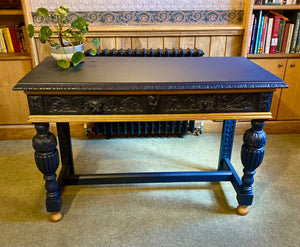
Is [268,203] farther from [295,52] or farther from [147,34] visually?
[147,34]

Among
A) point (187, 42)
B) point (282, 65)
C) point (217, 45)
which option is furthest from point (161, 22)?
point (282, 65)

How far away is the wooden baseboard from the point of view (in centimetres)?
269

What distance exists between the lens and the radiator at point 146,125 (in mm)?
2316

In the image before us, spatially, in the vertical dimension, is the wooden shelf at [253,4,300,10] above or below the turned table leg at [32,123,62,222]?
above

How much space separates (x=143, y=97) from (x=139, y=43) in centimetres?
117

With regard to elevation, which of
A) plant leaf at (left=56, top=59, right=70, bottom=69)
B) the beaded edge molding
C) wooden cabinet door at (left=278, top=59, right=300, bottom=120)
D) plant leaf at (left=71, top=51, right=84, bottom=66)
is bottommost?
wooden cabinet door at (left=278, top=59, right=300, bottom=120)

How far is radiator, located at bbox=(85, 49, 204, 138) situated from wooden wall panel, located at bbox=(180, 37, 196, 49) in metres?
0.21

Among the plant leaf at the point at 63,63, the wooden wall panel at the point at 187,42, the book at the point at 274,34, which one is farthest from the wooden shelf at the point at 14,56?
the book at the point at 274,34

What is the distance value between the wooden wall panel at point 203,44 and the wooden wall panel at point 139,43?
45 cm

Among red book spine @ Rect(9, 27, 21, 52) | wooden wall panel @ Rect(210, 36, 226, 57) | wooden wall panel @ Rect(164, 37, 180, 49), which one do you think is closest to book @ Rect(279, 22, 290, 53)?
wooden wall panel @ Rect(210, 36, 226, 57)

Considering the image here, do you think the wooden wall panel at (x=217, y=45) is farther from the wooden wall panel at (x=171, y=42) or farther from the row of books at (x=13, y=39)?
the row of books at (x=13, y=39)

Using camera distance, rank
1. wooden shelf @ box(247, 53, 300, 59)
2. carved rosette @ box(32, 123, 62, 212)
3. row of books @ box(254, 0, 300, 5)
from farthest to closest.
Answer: wooden shelf @ box(247, 53, 300, 59), row of books @ box(254, 0, 300, 5), carved rosette @ box(32, 123, 62, 212)

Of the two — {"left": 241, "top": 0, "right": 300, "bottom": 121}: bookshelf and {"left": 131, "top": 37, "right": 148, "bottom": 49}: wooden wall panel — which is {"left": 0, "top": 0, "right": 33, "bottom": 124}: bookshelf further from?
{"left": 241, "top": 0, "right": 300, "bottom": 121}: bookshelf

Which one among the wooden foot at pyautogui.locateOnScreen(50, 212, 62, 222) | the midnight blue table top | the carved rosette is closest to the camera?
the midnight blue table top
